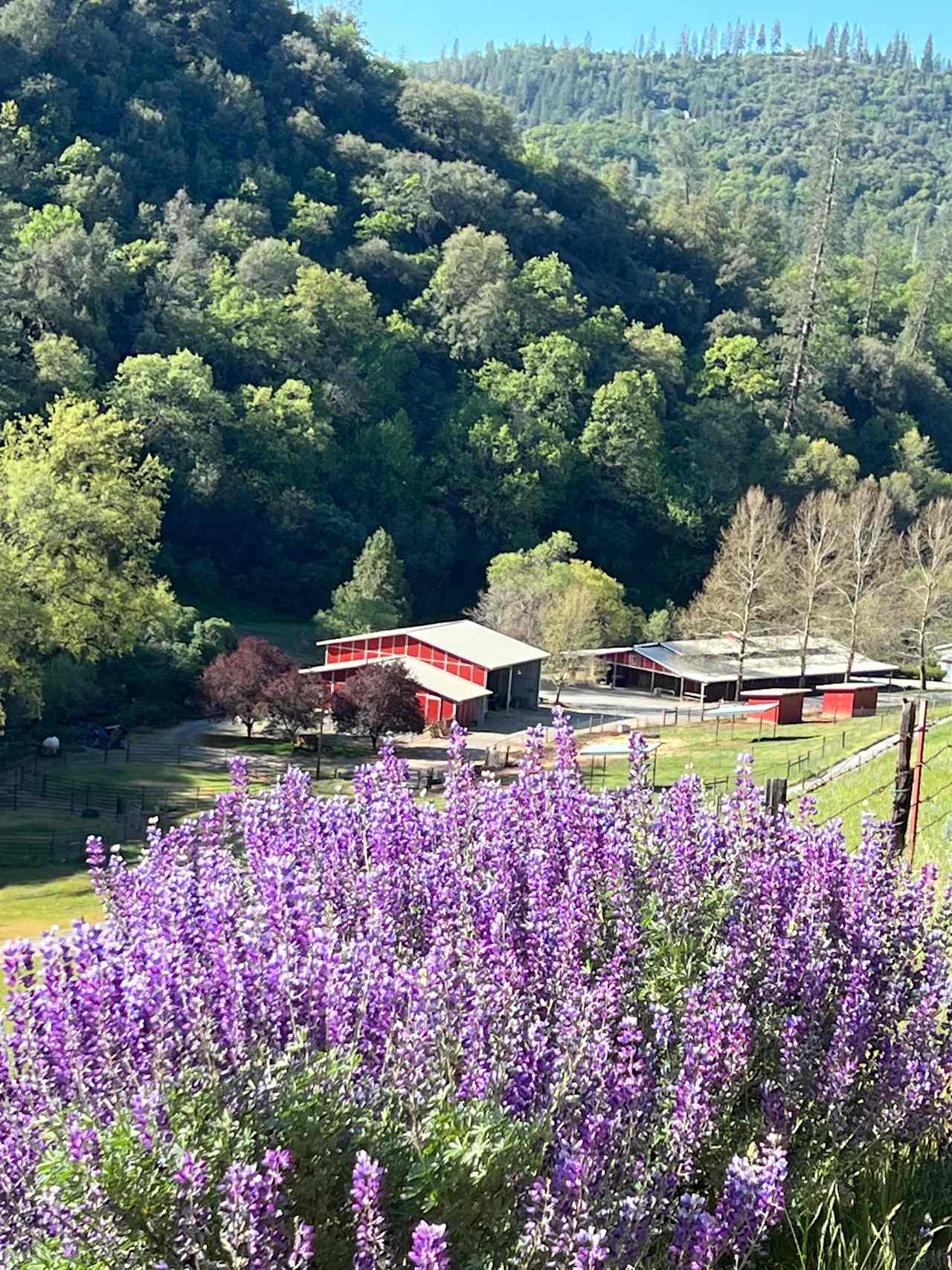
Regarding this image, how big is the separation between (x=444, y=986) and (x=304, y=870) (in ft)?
4.39

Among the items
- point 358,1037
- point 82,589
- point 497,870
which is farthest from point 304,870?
point 82,589

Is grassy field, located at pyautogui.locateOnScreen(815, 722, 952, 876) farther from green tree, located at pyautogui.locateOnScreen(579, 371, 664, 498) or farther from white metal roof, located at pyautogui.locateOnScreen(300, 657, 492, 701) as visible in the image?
green tree, located at pyautogui.locateOnScreen(579, 371, 664, 498)

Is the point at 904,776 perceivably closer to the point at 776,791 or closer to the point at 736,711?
the point at 776,791

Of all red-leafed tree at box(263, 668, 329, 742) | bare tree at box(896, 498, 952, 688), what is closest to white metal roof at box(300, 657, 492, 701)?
red-leafed tree at box(263, 668, 329, 742)

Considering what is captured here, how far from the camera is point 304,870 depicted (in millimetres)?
5363

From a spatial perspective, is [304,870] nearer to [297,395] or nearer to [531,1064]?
[531,1064]

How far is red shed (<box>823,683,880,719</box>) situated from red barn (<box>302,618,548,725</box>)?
11.3m

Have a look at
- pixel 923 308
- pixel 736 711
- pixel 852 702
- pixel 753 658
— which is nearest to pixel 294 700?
pixel 736 711

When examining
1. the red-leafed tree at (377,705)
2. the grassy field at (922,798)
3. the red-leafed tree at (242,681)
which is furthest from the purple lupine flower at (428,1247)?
the red-leafed tree at (242,681)

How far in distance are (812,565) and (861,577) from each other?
2.14 meters

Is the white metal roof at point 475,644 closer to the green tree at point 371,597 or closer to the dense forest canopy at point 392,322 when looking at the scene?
the green tree at point 371,597

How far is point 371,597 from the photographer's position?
196 ft

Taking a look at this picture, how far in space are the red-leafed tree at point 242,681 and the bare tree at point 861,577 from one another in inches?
1075

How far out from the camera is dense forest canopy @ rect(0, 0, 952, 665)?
67.6 meters
